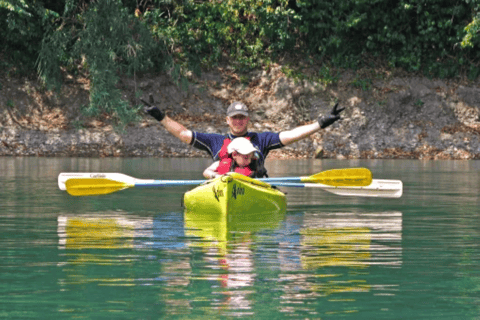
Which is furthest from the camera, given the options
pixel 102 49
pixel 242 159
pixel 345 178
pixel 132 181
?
pixel 102 49

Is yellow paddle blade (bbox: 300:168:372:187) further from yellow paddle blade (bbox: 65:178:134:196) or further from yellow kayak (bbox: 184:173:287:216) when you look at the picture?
yellow paddle blade (bbox: 65:178:134:196)

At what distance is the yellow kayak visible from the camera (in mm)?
10883

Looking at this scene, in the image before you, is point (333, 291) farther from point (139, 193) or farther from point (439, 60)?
point (439, 60)

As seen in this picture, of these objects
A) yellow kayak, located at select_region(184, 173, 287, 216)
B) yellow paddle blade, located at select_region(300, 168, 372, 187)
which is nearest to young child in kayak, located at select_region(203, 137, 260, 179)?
yellow kayak, located at select_region(184, 173, 287, 216)

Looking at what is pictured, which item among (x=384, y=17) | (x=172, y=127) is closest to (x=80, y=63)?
(x=384, y=17)

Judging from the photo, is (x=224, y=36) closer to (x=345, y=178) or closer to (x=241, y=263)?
(x=345, y=178)

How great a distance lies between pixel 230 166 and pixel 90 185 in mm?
2183

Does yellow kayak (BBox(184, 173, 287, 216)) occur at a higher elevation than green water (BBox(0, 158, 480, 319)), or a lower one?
higher

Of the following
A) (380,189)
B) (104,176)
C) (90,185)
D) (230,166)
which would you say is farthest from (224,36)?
(230,166)

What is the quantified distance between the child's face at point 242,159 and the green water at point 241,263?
3.27 feet

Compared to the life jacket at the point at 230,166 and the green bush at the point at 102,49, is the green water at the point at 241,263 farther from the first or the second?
the green bush at the point at 102,49

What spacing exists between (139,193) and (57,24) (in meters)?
16.7

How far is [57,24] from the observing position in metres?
31.2

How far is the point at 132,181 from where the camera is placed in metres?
13.0
